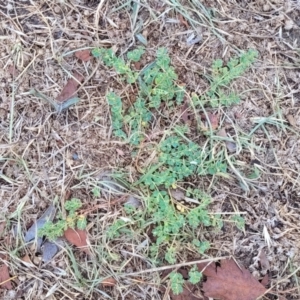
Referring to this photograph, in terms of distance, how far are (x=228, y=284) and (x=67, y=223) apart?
66 centimetres

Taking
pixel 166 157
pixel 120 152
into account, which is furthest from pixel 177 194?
pixel 120 152

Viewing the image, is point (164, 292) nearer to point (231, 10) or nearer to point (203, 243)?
point (203, 243)

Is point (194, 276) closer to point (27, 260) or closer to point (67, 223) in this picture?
point (67, 223)

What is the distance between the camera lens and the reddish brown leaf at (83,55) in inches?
77.6

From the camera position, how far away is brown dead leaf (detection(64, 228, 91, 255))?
74.3 inches

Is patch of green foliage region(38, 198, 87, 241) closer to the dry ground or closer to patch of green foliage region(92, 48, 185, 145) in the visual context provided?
the dry ground

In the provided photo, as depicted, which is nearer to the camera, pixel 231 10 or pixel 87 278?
pixel 87 278

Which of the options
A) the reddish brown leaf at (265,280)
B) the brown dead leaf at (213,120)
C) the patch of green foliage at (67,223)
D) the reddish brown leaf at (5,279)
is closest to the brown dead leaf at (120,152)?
the patch of green foliage at (67,223)

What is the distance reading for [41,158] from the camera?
1.93 meters

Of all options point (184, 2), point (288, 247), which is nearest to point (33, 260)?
point (288, 247)

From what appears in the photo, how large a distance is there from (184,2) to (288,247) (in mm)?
1070

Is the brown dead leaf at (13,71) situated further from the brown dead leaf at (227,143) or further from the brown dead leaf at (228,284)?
the brown dead leaf at (228,284)

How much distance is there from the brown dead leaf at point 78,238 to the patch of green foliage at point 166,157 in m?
0.09

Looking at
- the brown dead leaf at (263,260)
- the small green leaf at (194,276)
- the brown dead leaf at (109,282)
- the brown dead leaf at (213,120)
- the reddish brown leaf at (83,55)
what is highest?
the reddish brown leaf at (83,55)
